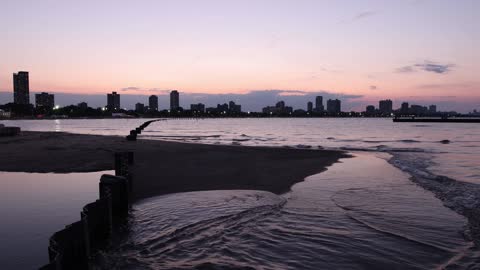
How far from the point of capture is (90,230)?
8.28m

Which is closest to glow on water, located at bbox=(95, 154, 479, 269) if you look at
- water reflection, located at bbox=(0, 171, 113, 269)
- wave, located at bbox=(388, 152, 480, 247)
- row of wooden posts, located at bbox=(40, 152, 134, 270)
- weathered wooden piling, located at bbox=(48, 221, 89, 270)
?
wave, located at bbox=(388, 152, 480, 247)

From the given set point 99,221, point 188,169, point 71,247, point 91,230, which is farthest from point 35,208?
point 188,169

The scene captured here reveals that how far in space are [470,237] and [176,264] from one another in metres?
7.51

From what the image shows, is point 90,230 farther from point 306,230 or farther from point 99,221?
point 306,230

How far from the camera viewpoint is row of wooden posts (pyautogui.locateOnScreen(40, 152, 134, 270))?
618cm

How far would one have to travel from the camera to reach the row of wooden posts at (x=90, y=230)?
20.3 feet

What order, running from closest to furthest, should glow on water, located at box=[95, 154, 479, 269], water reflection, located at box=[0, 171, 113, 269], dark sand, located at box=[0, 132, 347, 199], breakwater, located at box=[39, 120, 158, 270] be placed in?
breakwater, located at box=[39, 120, 158, 270], glow on water, located at box=[95, 154, 479, 269], water reflection, located at box=[0, 171, 113, 269], dark sand, located at box=[0, 132, 347, 199]

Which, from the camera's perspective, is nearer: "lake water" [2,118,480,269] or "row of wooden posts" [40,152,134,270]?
"row of wooden posts" [40,152,134,270]

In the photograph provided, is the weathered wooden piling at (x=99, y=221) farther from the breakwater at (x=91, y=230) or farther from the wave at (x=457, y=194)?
the wave at (x=457, y=194)

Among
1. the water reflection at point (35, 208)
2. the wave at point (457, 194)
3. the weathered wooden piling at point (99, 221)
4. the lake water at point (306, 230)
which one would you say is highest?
the weathered wooden piling at point (99, 221)

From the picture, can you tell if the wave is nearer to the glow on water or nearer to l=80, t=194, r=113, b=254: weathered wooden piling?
the glow on water

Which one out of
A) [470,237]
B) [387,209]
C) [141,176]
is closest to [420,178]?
[387,209]

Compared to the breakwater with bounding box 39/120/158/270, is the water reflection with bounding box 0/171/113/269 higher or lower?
lower

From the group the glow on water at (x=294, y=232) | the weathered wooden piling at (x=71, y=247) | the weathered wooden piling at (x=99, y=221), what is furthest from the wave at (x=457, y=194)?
the weathered wooden piling at (x=99, y=221)
